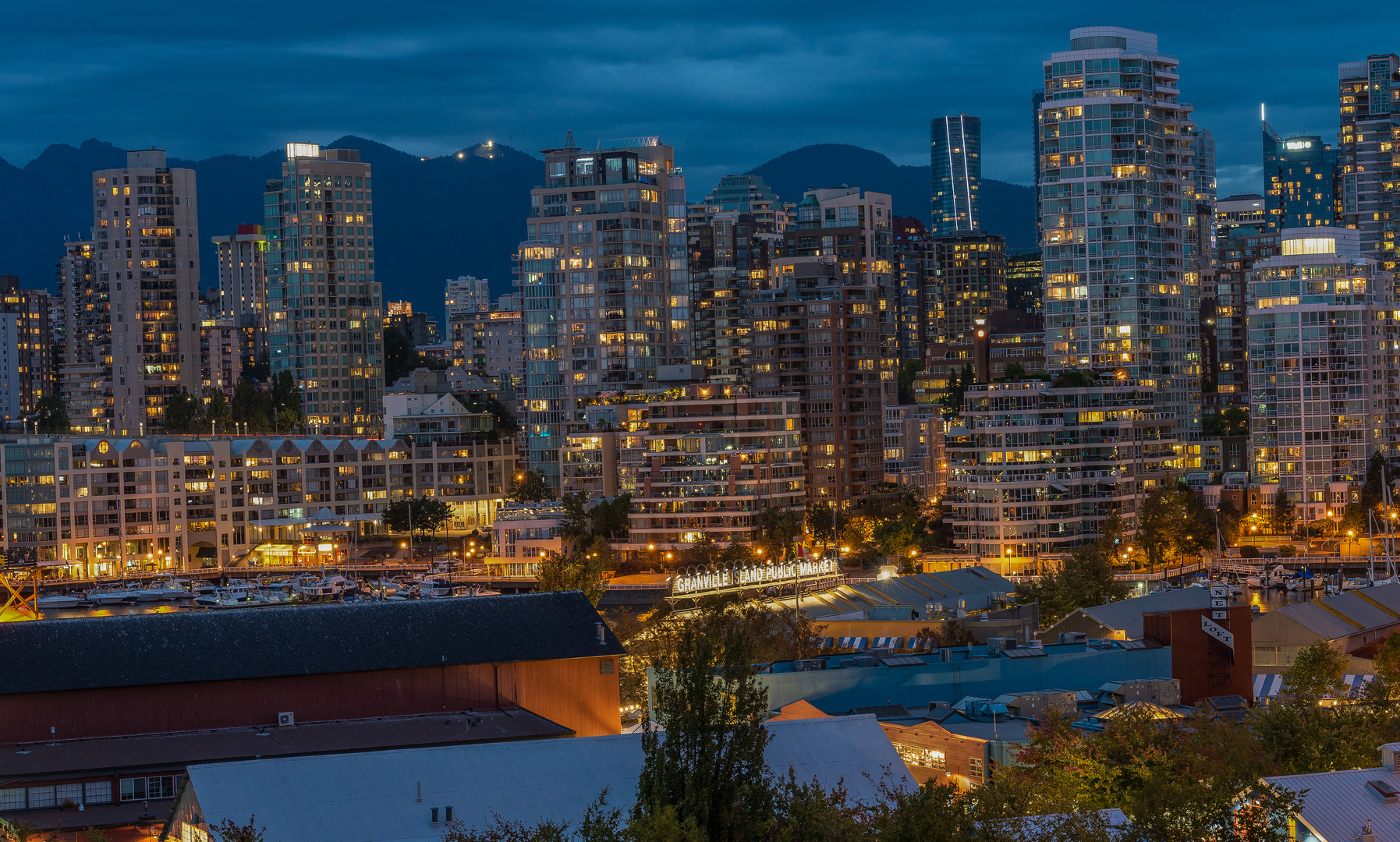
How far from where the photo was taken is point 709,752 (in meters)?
33.7

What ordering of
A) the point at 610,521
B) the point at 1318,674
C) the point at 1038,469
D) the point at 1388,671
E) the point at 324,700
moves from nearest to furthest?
the point at 324,700, the point at 1318,674, the point at 1388,671, the point at 1038,469, the point at 610,521

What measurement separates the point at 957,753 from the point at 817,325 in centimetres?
10100

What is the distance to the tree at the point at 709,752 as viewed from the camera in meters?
32.8

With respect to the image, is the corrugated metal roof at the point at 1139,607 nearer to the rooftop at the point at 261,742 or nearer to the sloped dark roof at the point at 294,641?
the sloped dark roof at the point at 294,641

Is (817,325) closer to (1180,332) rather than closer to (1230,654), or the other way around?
(1180,332)

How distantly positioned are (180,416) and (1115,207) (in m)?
101

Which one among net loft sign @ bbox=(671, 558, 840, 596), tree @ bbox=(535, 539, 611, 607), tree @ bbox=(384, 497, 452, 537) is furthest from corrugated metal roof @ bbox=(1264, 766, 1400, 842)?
tree @ bbox=(384, 497, 452, 537)

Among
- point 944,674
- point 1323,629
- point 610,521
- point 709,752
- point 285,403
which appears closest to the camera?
point 709,752

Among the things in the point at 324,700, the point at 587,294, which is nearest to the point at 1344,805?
the point at 324,700

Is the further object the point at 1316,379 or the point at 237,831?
the point at 1316,379

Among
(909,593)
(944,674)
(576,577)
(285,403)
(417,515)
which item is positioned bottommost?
(909,593)

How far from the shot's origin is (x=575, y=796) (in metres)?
39.2

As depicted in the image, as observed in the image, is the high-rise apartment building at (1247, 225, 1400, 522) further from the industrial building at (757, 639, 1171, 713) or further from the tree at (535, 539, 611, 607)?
the industrial building at (757, 639, 1171, 713)

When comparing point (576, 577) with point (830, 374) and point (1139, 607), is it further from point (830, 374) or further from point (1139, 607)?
point (830, 374)
